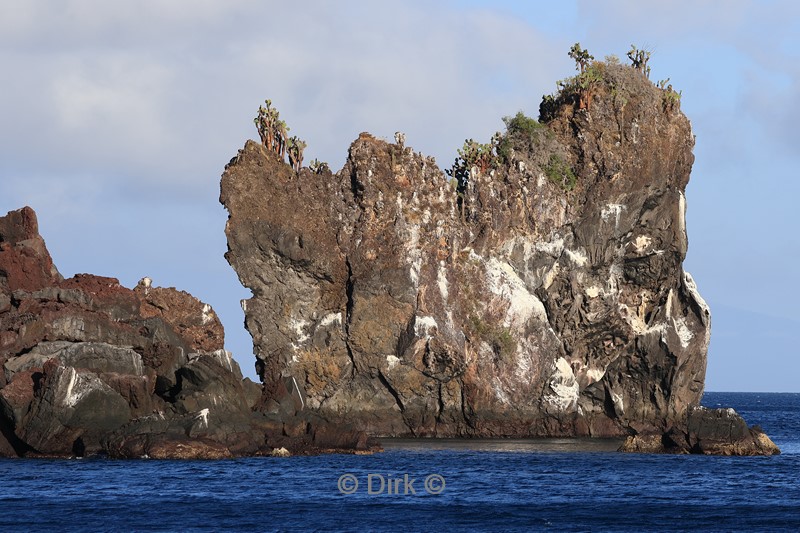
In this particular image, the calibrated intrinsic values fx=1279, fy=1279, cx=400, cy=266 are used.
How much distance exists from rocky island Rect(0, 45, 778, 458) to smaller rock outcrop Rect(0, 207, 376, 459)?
278 cm

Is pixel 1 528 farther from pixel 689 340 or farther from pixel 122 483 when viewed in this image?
pixel 689 340

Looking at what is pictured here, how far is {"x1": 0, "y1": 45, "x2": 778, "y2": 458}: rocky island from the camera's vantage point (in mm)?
87562

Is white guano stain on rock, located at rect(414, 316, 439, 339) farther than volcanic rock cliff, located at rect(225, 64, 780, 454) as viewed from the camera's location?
No

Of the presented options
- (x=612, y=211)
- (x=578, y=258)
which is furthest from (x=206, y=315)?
(x=612, y=211)

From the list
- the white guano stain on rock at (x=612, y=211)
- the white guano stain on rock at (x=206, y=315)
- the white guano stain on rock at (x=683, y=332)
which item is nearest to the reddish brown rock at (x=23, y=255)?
the white guano stain on rock at (x=206, y=315)

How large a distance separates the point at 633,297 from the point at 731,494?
30791mm

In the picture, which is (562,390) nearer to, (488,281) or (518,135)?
(488,281)

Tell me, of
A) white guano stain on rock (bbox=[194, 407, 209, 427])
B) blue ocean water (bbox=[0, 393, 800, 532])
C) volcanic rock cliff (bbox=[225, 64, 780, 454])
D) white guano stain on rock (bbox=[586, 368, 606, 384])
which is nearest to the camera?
blue ocean water (bbox=[0, 393, 800, 532])

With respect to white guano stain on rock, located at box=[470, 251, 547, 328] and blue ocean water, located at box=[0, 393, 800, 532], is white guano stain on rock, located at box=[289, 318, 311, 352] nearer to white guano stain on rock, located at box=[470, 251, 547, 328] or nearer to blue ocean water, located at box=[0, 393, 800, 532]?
white guano stain on rock, located at box=[470, 251, 547, 328]

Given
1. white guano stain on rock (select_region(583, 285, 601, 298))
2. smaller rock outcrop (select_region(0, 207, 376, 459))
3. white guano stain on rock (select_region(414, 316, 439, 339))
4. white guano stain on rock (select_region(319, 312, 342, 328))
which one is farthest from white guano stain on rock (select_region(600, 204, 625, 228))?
smaller rock outcrop (select_region(0, 207, 376, 459))

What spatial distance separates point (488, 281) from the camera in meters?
89.6

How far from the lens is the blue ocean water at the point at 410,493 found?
173 ft

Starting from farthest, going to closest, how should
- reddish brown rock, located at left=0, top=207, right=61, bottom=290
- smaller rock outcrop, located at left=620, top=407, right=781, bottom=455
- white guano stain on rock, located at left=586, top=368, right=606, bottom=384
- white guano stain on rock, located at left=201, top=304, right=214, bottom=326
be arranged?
white guano stain on rock, located at left=586, top=368, right=606, bottom=384, white guano stain on rock, located at left=201, top=304, right=214, bottom=326, smaller rock outcrop, located at left=620, top=407, right=781, bottom=455, reddish brown rock, located at left=0, top=207, right=61, bottom=290

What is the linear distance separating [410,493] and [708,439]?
87.6 feet
